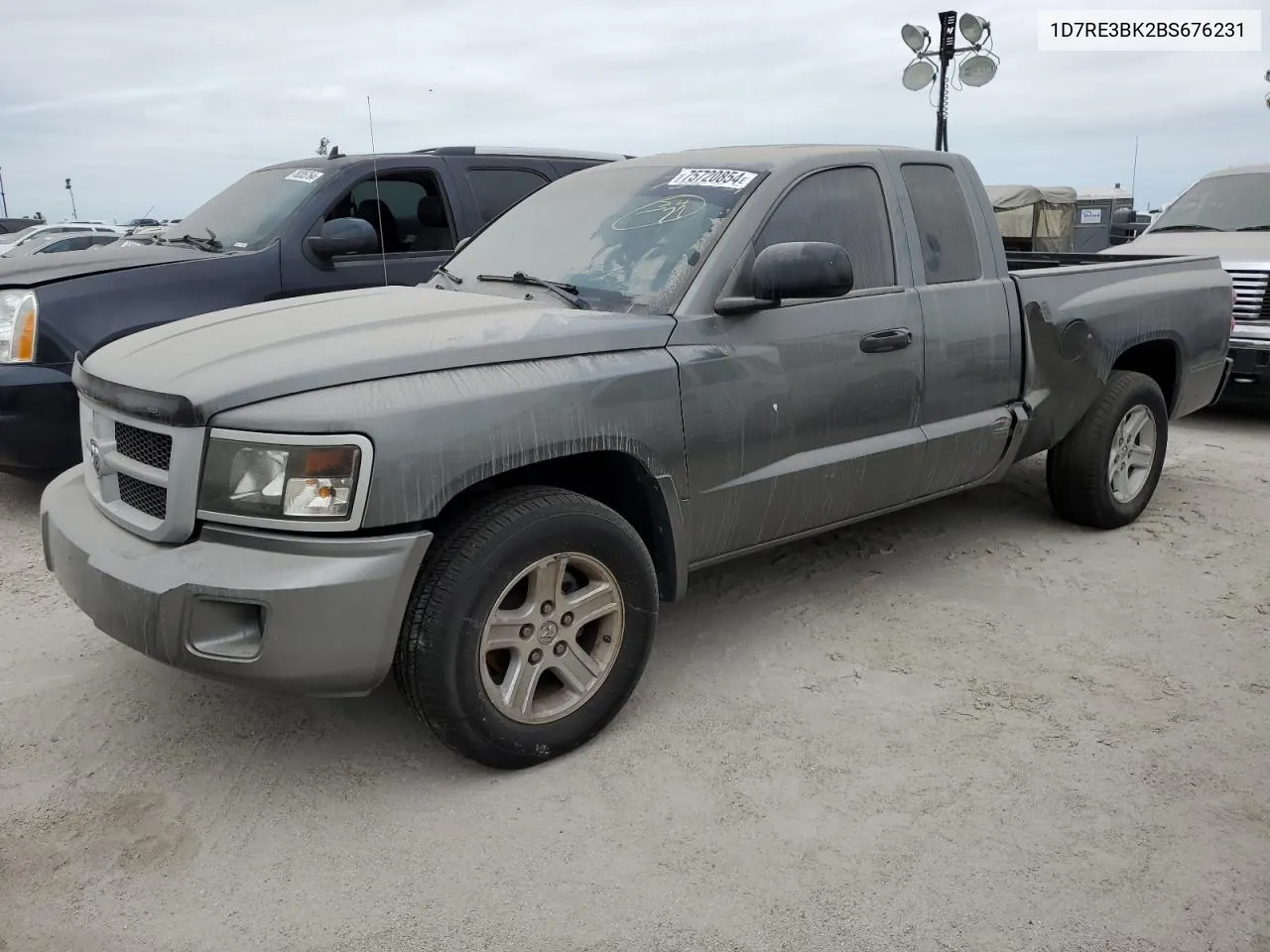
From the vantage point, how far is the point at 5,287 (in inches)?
207

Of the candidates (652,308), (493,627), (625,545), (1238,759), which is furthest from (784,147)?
(1238,759)

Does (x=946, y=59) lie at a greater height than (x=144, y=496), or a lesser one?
greater

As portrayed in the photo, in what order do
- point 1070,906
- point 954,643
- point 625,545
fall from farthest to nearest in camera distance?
point 954,643 < point 625,545 < point 1070,906

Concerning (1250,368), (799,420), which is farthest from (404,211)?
(1250,368)

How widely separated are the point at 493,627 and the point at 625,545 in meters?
0.46

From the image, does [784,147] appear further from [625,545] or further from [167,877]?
[167,877]

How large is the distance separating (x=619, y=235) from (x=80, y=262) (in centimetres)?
336

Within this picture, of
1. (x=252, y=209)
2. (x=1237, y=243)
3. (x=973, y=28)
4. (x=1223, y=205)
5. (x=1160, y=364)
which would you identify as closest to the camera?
(x=1160, y=364)

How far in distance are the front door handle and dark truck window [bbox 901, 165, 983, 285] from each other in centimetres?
33

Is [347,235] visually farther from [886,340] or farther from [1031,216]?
[1031,216]

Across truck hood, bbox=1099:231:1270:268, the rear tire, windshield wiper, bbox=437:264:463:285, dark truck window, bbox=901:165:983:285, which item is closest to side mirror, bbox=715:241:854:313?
dark truck window, bbox=901:165:983:285

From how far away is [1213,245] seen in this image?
27.2 feet

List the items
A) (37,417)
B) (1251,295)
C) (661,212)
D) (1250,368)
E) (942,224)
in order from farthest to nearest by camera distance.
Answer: (1251,295) < (1250,368) < (37,417) < (942,224) < (661,212)

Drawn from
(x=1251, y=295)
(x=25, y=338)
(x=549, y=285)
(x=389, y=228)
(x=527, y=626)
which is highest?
(x=389, y=228)
